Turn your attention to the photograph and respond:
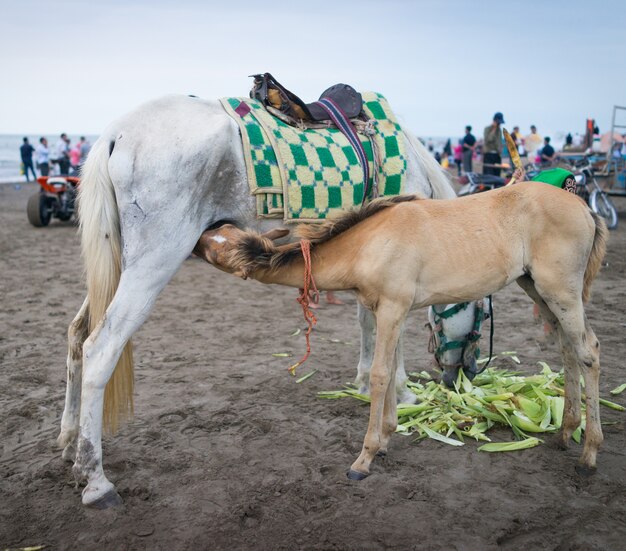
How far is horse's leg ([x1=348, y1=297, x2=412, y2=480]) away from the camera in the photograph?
331 cm

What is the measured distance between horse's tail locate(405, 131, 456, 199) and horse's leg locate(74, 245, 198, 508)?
209 centimetres

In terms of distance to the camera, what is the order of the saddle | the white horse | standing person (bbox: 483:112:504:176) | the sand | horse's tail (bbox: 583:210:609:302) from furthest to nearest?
standing person (bbox: 483:112:504:176) < the saddle < horse's tail (bbox: 583:210:609:302) < the white horse < the sand

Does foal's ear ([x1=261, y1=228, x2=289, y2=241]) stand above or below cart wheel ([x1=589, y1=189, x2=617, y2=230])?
above

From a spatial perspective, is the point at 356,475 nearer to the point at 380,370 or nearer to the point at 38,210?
the point at 380,370

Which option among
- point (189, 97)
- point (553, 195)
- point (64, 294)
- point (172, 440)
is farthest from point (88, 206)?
point (64, 294)

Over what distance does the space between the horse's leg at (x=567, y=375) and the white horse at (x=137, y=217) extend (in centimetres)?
168

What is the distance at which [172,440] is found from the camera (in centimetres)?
399

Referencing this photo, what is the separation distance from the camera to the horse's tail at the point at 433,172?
454 cm

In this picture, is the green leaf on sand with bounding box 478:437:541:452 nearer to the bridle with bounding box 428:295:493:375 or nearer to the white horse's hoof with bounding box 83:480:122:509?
the bridle with bounding box 428:295:493:375

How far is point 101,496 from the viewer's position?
10.6ft

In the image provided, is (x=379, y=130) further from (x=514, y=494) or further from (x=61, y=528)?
(x=61, y=528)

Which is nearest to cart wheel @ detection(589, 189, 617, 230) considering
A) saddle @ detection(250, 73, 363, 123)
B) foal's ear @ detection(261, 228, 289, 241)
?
saddle @ detection(250, 73, 363, 123)

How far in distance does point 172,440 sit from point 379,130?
8.16ft

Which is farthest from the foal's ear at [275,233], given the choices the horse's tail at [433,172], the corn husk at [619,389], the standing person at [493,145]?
the standing person at [493,145]
